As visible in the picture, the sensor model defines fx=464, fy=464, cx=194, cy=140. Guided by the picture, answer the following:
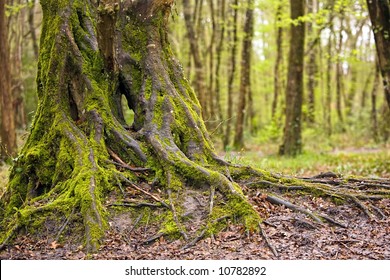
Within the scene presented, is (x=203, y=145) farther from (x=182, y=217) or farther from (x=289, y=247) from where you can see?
(x=289, y=247)

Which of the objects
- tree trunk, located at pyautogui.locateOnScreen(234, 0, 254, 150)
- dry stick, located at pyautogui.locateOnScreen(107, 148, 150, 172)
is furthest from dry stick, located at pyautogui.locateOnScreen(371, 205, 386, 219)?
tree trunk, located at pyautogui.locateOnScreen(234, 0, 254, 150)

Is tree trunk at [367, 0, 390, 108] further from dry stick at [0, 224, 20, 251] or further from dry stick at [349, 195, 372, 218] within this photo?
dry stick at [0, 224, 20, 251]

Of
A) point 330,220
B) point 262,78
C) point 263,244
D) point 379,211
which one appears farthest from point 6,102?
point 262,78

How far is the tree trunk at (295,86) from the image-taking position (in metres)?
17.3

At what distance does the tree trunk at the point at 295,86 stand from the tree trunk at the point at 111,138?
1033cm

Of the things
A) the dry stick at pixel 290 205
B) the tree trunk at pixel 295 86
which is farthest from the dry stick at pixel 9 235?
the tree trunk at pixel 295 86

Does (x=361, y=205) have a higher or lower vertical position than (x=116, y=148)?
lower

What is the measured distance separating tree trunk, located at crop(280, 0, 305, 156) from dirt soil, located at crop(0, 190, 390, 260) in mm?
11489

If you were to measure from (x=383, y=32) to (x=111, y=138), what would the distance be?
848 cm

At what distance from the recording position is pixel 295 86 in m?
17.4

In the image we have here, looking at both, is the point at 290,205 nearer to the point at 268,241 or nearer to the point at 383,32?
the point at 268,241

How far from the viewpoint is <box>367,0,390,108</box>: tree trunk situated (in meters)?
12.2
